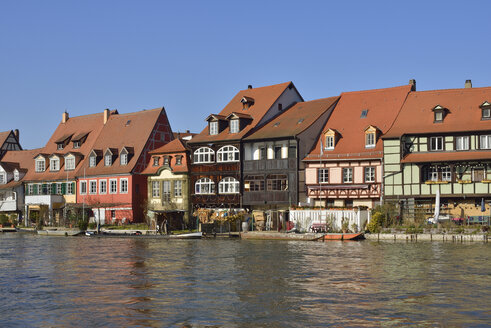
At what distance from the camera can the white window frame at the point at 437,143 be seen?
54.2m

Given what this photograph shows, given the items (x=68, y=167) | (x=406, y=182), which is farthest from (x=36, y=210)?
(x=406, y=182)

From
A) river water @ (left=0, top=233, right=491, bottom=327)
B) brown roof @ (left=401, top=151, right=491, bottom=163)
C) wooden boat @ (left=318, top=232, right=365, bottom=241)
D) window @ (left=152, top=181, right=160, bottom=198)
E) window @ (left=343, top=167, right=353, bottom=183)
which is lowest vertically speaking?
river water @ (left=0, top=233, right=491, bottom=327)

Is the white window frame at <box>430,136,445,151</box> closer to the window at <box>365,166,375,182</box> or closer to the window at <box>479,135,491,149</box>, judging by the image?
the window at <box>479,135,491,149</box>

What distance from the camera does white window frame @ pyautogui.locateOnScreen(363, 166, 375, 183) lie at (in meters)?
57.1

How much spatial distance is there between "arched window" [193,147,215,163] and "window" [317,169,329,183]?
1193 centimetres

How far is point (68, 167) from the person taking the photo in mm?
80750

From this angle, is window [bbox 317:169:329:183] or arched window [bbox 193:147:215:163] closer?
window [bbox 317:169:329:183]

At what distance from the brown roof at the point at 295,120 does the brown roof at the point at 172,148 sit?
30.7 feet

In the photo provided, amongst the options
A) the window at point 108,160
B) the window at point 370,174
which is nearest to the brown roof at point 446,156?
the window at point 370,174

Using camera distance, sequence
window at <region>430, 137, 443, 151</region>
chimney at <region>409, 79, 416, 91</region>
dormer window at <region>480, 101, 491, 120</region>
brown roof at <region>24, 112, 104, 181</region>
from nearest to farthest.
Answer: dormer window at <region>480, 101, 491, 120</region>
window at <region>430, 137, 443, 151</region>
chimney at <region>409, 79, 416, 91</region>
brown roof at <region>24, 112, 104, 181</region>

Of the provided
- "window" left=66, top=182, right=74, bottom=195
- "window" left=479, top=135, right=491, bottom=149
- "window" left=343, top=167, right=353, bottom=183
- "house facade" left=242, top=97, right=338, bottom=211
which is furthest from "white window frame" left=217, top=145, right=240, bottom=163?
"window" left=66, top=182, right=74, bottom=195

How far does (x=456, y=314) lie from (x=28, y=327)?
1384 centimetres

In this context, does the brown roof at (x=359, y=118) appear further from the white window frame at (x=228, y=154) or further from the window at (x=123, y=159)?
the window at (x=123, y=159)

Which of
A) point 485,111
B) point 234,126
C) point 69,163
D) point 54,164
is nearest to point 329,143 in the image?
point 234,126
